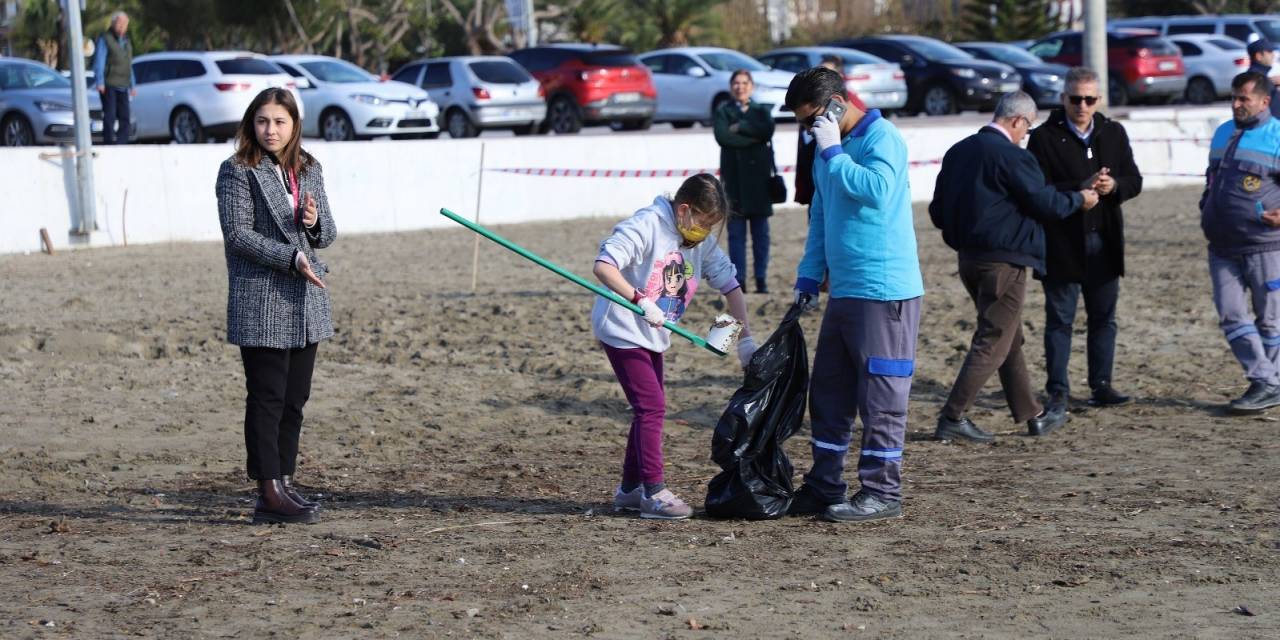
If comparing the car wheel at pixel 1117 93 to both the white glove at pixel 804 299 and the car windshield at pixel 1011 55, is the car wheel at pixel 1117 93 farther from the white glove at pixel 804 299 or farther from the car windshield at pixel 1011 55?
the white glove at pixel 804 299

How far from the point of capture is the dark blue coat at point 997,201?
777 centimetres

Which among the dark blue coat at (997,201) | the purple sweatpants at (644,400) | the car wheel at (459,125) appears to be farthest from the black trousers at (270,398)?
the car wheel at (459,125)

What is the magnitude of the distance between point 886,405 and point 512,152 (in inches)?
528

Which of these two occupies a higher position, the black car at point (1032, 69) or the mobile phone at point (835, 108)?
the black car at point (1032, 69)

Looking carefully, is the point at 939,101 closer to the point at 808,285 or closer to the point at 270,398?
the point at 808,285

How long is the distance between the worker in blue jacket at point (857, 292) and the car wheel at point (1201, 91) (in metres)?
30.1

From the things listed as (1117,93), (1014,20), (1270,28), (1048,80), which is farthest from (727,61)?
(1014,20)

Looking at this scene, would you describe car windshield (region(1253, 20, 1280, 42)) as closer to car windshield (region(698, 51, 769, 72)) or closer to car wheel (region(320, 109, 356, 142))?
car windshield (region(698, 51, 769, 72))

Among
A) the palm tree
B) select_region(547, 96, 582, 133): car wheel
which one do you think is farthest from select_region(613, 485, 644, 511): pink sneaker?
the palm tree

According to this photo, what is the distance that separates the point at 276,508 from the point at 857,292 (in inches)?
95.6

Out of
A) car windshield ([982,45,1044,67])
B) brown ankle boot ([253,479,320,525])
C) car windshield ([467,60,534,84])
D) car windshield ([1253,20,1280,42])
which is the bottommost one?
brown ankle boot ([253,479,320,525])

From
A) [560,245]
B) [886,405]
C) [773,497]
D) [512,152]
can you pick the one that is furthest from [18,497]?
[512,152]

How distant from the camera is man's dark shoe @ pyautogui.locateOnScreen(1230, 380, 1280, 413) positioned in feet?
28.3

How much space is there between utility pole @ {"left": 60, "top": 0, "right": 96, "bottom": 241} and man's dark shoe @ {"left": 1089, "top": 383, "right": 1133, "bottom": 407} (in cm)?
1084
